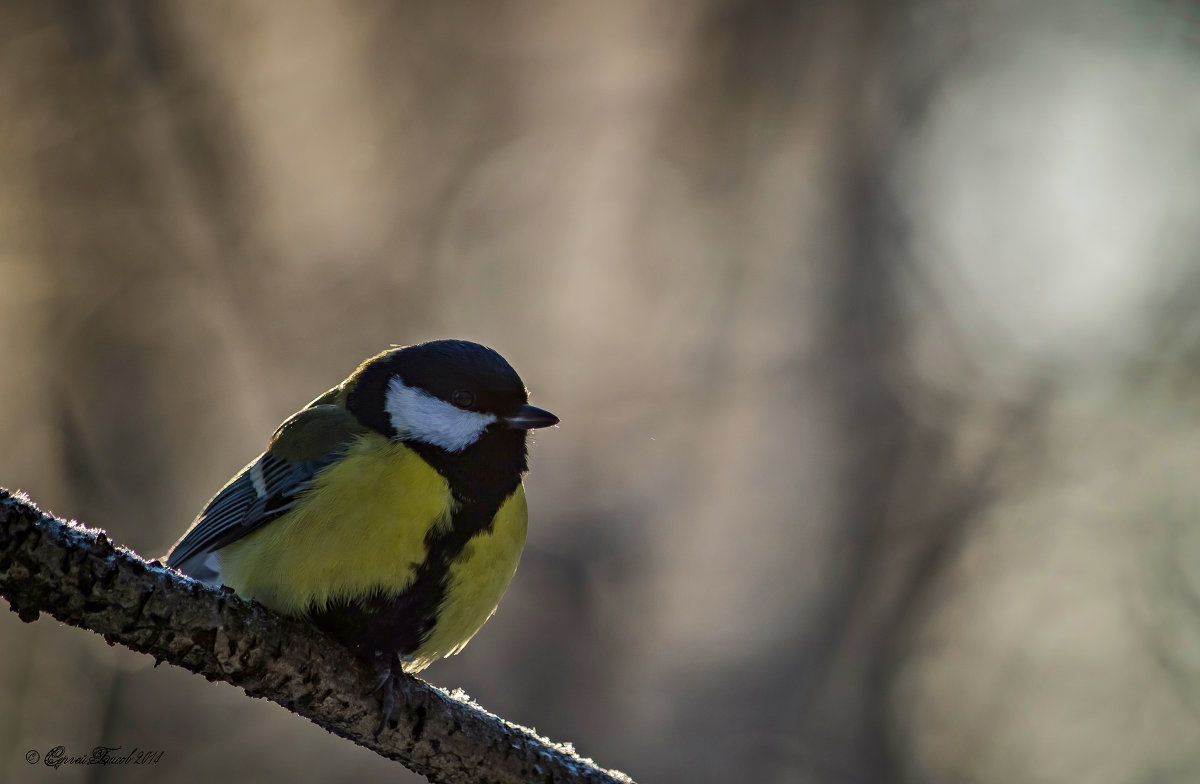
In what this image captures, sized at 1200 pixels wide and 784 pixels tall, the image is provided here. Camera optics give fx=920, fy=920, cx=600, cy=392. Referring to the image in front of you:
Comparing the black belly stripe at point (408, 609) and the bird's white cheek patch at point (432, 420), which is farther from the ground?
the bird's white cheek patch at point (432, 420)

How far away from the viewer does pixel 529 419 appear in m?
2.92

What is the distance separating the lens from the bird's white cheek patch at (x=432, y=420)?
9.37 ft

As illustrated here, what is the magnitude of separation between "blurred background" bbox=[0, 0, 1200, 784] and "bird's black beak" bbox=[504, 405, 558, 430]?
125 inches

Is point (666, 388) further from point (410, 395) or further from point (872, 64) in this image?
point (410, 395)

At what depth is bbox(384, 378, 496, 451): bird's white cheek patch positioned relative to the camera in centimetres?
286

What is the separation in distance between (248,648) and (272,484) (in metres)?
0.83

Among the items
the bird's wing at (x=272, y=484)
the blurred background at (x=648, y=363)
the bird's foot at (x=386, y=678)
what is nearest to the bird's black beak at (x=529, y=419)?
the bird's wing at (x=272, y=484)

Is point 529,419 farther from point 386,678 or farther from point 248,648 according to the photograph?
point 248,648

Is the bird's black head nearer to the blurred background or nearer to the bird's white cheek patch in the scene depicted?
the bird's white cheek patch

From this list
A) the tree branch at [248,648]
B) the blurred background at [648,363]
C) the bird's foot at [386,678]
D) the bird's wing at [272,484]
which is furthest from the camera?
the blurred background at [648,363]

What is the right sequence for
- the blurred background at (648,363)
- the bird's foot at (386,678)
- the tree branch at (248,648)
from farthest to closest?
the blurred background at (648,363) → the bird's foot at (386,678) → the tree branch at (248,648)

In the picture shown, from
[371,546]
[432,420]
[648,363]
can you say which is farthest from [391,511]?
[648,363]

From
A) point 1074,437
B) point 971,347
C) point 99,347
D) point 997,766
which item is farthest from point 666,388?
point 99,347

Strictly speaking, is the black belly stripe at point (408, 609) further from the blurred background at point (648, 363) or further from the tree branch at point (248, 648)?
the blurred background at point (648, 363)
